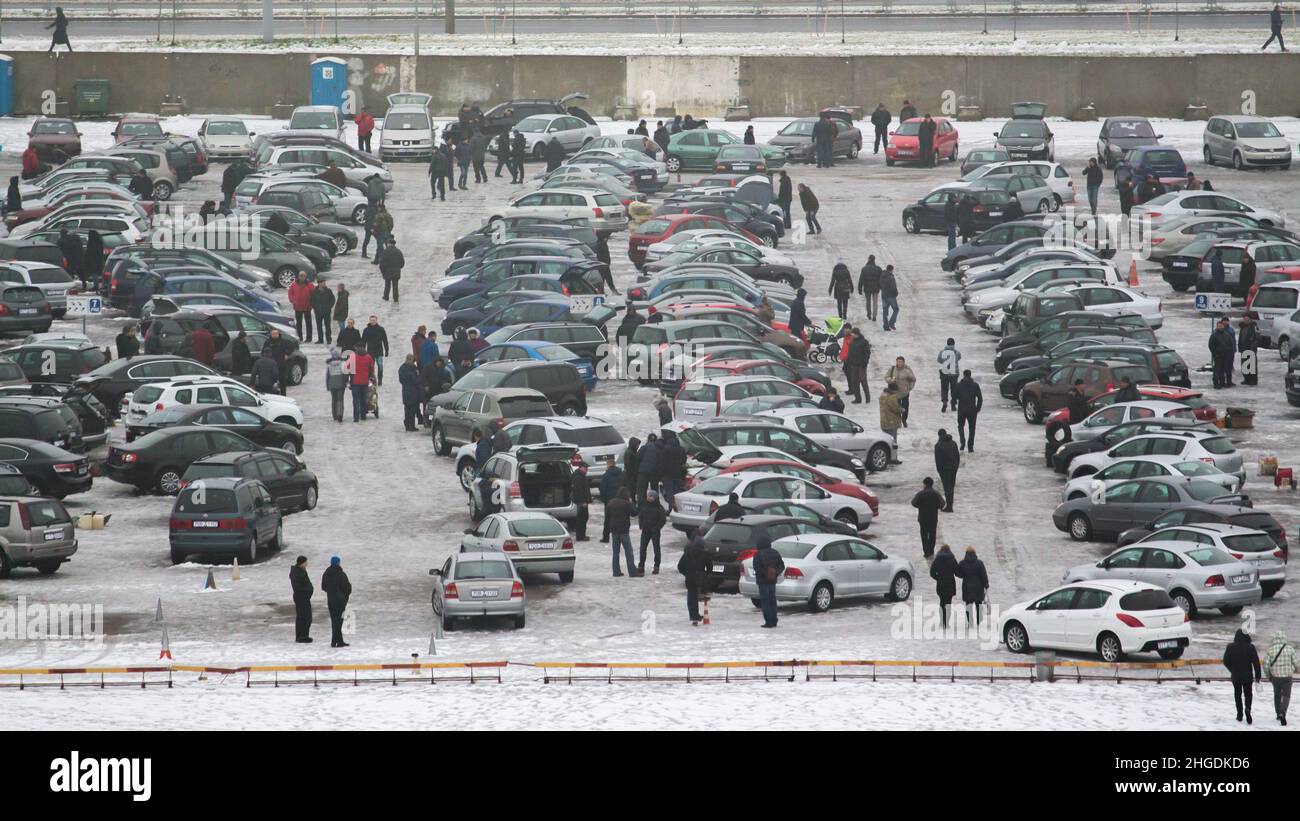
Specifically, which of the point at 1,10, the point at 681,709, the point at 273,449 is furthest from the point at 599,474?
the point at 1,10

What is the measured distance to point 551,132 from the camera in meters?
64.7

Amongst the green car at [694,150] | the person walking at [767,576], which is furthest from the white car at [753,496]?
the green car at [694,150]

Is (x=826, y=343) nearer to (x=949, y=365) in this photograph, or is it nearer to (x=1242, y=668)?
(x=949, y=365)

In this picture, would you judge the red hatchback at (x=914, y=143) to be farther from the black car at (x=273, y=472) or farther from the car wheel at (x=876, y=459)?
the black car at (x=273, y=472)

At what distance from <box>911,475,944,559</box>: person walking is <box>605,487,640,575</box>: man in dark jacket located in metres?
4.05

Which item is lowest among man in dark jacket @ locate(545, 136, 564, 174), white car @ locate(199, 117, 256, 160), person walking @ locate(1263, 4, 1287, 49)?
man in dark jacket @ locate(545, 136, 564, 174)

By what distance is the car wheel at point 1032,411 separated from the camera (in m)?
38.4

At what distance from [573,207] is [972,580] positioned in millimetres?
27329

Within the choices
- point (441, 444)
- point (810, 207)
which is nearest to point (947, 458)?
point (441, 444)

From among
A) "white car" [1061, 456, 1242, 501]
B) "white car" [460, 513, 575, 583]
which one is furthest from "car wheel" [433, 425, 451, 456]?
"white car" [1061, 456, 1242, 501]

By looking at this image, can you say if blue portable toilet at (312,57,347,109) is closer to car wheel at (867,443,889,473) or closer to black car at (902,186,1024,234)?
black car at (902,186,1024,234)

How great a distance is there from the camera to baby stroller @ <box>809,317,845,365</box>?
43.5 m

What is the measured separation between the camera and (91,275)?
47469 millimetres

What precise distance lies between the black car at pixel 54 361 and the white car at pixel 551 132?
1051 inches
